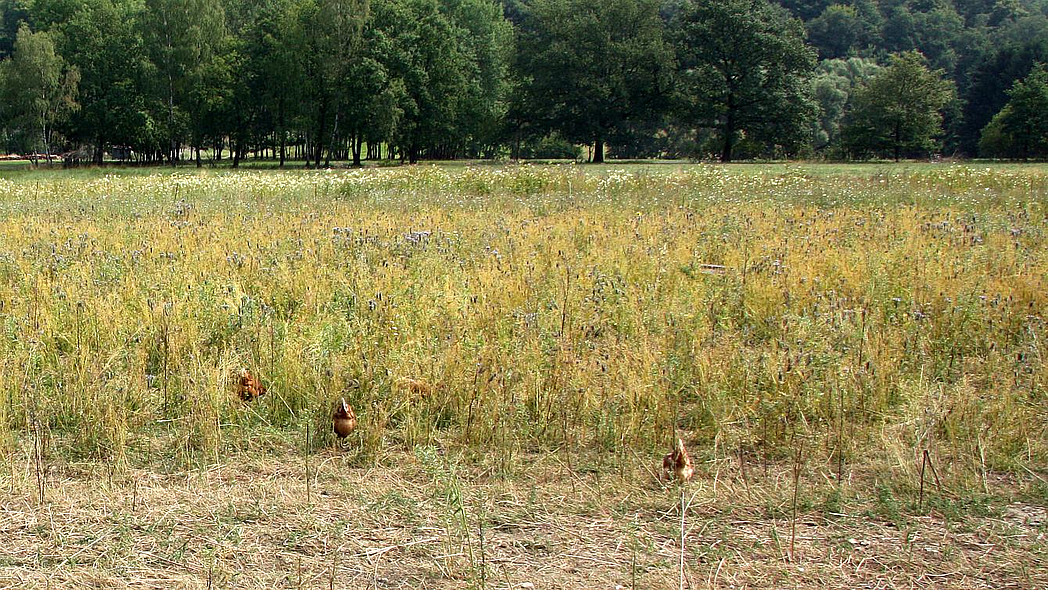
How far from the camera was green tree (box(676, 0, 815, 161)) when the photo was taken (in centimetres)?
5147

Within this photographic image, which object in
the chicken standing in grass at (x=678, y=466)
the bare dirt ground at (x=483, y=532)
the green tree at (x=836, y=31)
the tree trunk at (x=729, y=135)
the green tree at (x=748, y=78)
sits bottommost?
the bare dirt ground at (x=483, y=532)

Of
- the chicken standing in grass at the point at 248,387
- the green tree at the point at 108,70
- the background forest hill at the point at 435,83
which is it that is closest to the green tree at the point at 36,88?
the background forest hill at the point at 435,83

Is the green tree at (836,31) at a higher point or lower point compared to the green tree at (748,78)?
higher

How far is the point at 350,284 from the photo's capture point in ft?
22.1

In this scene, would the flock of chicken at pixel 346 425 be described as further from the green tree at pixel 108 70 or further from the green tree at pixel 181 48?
the green tree at pixel 108 70

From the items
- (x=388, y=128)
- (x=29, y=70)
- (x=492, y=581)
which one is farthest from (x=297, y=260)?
(x=29, y=70)

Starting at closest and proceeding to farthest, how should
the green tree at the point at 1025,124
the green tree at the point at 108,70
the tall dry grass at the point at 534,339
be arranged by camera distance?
the tall dry grass at the point at 534,339, the green tree at the point at 1025,124, the green tree at the point at 108,70

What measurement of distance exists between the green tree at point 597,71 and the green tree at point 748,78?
2233 millimetres

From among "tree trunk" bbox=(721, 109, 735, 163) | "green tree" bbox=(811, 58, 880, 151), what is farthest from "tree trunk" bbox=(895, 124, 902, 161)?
"green tree" bbox=(811, 58, 880, 151)

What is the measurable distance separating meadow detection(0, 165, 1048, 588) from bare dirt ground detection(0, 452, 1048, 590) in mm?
24

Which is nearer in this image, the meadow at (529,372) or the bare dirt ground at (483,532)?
the bare dirt ground at (483,532)

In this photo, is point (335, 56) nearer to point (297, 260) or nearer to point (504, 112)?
point (504, 112)

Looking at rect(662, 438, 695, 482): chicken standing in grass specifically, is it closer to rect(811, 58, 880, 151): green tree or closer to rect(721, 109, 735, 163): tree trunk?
rect(721, 109, 735, 163): tree trunk

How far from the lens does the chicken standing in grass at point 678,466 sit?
135 inches
